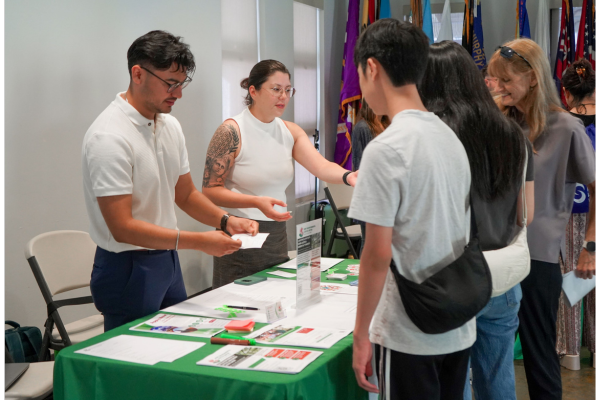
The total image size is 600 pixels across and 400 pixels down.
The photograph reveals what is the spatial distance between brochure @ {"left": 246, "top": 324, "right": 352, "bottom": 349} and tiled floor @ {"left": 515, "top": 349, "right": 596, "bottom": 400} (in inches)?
68.4

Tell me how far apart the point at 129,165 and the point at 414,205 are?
1.05m

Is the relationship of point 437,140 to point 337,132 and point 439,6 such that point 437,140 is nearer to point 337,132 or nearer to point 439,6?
point 337,132

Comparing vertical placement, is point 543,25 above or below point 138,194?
above

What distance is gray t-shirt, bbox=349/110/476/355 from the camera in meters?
1.24

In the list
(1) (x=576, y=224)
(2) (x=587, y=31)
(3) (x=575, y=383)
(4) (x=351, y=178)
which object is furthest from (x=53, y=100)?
(2) (x=587, y=31)

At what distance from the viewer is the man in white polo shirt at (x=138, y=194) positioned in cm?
186

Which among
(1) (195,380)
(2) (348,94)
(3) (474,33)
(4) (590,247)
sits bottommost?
(1) (195,380)

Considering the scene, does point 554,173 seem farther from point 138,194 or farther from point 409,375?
point 138,194

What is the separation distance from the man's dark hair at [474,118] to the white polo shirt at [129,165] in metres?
0.98

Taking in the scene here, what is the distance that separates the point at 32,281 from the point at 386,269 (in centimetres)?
239

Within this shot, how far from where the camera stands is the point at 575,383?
3.17m

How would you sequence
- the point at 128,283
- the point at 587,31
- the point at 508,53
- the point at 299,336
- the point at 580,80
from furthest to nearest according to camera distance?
the point at 587,31
the point at 580,80
the point at 508,53
the point at 128,283
the point at 299,336

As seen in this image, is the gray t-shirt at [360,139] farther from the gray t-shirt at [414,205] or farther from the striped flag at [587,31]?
the striped flag at [587,31]

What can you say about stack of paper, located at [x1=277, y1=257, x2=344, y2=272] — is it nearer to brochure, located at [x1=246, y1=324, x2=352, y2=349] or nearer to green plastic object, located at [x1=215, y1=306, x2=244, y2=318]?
green plastic object, located at [x1=215, y1=306, x2=244, y2=318]
